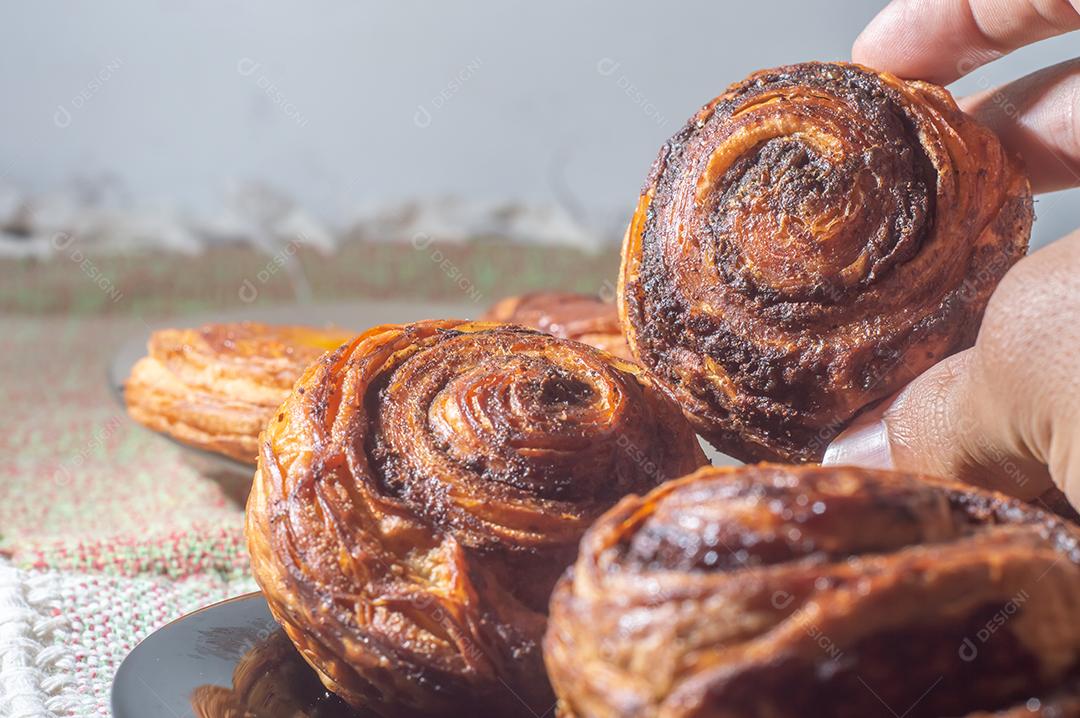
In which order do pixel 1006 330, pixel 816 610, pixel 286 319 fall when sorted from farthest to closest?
pixel 286 319
pixel 1006 330
pixel 816 610

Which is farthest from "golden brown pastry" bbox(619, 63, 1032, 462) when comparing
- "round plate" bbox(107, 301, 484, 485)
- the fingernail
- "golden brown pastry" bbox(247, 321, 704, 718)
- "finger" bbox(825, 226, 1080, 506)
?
"round plate" bbox(107, 301, 484, 485)

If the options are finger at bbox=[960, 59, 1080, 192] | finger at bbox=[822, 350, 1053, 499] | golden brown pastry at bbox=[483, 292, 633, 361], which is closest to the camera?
finger at bbox=[822, 350, 1053, 499]

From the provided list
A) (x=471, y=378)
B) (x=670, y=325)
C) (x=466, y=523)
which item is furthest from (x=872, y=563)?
(x=670, y=325)

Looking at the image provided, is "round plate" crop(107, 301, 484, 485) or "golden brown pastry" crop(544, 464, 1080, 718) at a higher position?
"golden brown pastry" crop(544, 464, 1080, 718)

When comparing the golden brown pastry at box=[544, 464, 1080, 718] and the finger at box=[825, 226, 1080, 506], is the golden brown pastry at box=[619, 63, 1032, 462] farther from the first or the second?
the golden brown pastry at box=[544, 464, 1080, 718]

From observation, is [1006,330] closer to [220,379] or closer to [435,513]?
[435,513]

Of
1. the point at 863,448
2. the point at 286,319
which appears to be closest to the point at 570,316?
the point at 863,448

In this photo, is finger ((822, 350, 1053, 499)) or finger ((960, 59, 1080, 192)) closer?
finger ((822, 350, 1053, 499))
